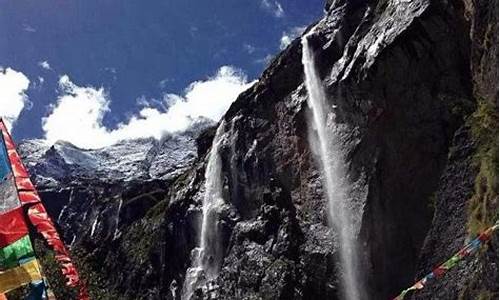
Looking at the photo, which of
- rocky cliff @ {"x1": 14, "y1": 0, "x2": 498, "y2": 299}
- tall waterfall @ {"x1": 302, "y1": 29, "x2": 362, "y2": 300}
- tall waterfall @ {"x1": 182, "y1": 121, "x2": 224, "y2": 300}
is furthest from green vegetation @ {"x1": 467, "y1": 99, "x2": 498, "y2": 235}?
tall waterfall @ {"x1": 182, "y1": 121, "x2": 224, "y2": 300}

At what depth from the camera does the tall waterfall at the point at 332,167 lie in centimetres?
3688

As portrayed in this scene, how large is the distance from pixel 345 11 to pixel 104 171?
148 m

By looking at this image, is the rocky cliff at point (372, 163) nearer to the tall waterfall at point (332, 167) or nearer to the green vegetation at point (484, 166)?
the green vegetation at point (484, 166)

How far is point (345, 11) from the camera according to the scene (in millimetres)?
46438

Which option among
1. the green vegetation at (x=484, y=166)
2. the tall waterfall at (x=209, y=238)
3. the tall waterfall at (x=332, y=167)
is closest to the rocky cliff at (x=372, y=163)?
the green vegetation at (x=484, y=166)

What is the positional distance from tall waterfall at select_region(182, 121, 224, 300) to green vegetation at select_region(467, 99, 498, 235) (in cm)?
2224

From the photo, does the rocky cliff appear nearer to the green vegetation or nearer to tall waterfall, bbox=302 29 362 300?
the green vegetation

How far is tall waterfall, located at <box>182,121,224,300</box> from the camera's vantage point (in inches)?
1935

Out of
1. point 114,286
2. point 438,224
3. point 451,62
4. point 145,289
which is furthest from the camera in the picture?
point 114,286

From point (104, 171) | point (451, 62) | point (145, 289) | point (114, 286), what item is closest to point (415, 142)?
point (451, 62)

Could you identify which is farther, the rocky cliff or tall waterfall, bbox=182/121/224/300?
tall waterfall, bbox=182/121/224/300

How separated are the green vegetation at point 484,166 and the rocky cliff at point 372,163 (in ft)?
0.30

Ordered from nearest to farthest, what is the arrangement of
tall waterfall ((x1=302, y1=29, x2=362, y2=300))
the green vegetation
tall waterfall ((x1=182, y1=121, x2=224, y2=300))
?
the green vegetation → tall waterfall ((x1=302, y1=29, x2=362, y2=300)) → tall waterfall ((x1=182, y1=121, x2=224, y2=300))

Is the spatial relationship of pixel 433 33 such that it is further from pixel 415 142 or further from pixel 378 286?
pixel 378 286
